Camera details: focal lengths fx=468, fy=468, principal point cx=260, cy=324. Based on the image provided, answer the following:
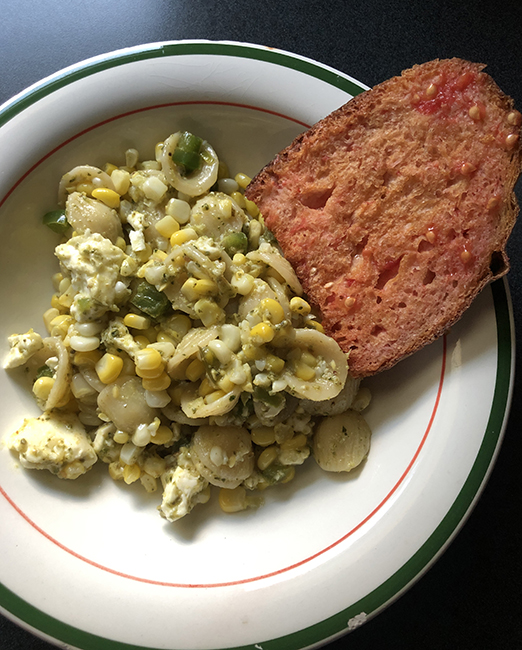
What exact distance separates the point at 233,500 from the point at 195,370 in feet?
2.25

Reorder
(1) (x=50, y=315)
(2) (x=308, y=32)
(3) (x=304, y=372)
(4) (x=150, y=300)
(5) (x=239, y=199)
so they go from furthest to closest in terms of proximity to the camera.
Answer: (2) (x=308, y=32) < (5) (x=239, y=199) < (1) (x=50, y=315) < (4) (x=150, y=300) < (3) (x=304, y=372)

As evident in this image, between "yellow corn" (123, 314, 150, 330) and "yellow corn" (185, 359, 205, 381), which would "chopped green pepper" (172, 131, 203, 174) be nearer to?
"yellow corn" (123, 314, 150, 330)

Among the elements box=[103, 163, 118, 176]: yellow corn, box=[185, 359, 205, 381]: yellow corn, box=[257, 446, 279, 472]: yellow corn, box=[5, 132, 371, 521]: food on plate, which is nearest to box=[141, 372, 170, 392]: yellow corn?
box=[5, 132, 371, 521]: food on plate

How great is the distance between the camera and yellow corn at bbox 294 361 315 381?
2.16 meters

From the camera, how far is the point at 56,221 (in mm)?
2410

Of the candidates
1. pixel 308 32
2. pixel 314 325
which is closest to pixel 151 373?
pixel 314 325

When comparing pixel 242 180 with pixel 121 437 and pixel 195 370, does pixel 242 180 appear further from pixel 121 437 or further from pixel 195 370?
pixel 121 437

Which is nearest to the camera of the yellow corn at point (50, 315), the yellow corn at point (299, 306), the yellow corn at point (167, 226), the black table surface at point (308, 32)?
the yellow corn at point (299, 306)

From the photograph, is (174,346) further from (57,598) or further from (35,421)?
(57,598)

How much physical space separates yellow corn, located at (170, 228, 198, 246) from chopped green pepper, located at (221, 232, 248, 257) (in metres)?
0.18

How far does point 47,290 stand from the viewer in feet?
8.48

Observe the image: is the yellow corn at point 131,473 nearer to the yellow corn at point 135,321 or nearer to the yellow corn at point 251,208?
the yellow corn at point 135,321

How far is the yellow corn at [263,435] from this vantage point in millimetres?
2316

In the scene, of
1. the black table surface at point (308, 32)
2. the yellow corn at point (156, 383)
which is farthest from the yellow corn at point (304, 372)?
the black table surface at point (308, 32)
